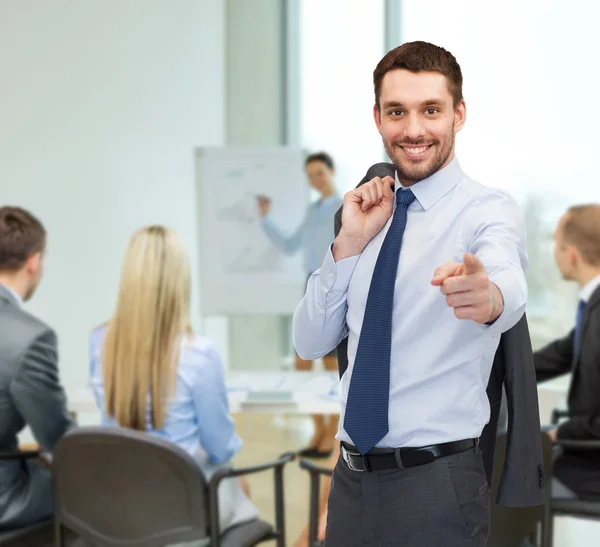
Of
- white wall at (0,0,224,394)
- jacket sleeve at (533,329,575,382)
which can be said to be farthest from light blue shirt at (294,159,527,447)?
white wall at (0,0,224,394)

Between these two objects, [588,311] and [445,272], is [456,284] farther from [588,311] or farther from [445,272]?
[588,311]

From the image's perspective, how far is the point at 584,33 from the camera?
484 centimetres

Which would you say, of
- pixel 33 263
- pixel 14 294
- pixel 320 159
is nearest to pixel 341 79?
pixel 320 159

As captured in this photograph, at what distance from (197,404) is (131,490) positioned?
1.15 feet

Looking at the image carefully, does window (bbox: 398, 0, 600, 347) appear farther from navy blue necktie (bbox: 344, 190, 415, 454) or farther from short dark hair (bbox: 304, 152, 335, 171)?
navy blue necktie (bbox: 344, 190, 415, 454)

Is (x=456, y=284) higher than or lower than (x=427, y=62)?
lower

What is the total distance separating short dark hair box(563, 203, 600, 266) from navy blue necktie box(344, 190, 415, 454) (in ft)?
5.51

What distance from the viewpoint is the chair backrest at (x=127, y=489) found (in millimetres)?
1999

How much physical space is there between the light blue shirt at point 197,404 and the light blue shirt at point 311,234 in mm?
2663

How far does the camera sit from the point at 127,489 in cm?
207

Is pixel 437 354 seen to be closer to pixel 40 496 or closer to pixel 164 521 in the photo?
pixel 164 521

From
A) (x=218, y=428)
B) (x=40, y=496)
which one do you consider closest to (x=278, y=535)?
(x=218, y=428)

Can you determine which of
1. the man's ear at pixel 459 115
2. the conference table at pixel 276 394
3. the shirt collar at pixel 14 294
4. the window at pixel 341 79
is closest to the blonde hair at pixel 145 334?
the shirt collar at pixel 14 294

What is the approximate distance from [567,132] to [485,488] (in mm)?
4060
